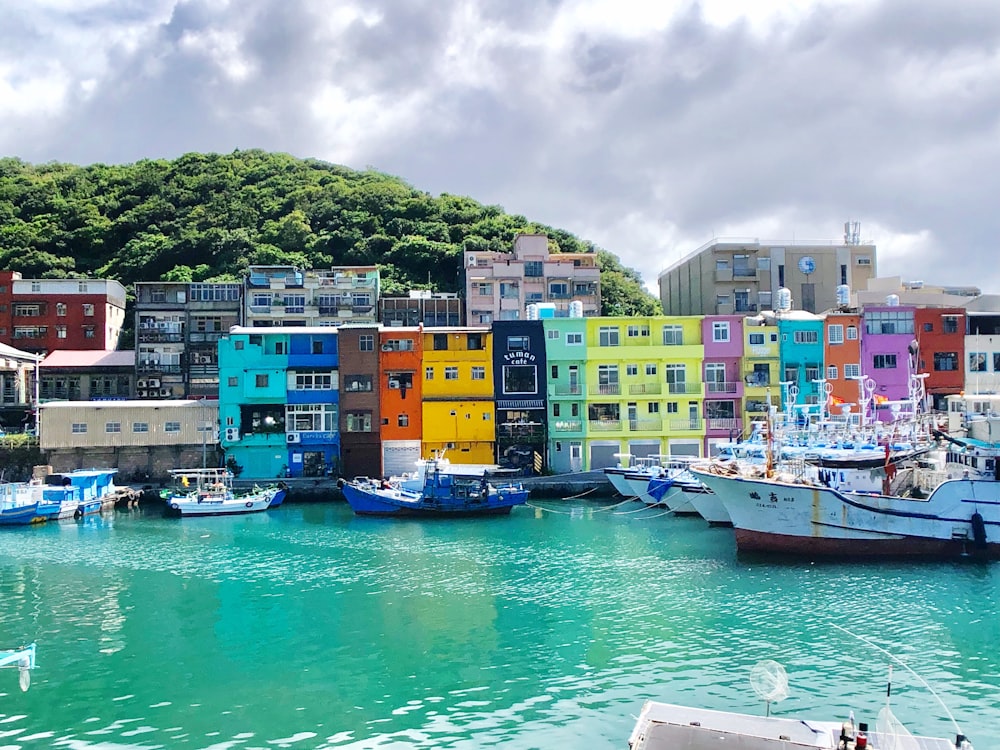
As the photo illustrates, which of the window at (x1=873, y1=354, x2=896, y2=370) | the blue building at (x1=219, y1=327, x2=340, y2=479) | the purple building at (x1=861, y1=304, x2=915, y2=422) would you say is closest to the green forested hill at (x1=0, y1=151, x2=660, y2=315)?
the blue building at (x1=219, y1=327, x2=340, y2=479)

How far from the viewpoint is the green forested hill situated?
68000mm

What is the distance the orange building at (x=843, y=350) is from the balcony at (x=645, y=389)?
9870mm

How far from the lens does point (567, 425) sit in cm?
4781

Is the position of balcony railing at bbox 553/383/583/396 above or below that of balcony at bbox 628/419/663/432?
above

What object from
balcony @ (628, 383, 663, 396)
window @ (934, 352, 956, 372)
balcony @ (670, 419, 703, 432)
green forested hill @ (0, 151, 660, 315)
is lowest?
balcony @ (670, 419, 703, 432)

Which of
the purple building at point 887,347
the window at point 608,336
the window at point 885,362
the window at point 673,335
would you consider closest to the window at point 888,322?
the purple building at point 887,347

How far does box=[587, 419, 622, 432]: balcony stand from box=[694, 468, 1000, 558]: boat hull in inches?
772

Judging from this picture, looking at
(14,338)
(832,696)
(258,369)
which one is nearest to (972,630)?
(832,696)

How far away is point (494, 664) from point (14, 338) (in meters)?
53.2

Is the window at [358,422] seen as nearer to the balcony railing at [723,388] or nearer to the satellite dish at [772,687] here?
the balcony railing at [723,388]

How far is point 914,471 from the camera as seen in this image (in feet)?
99.2

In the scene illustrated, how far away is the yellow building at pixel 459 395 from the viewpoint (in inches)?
1864

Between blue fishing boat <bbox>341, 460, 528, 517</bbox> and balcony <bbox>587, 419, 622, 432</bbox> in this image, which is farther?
balcony <bbox>587, 419, 622, 432</bbox>

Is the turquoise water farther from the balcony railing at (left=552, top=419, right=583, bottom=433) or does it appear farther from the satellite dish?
the balcony railing at (left=552, top=419, right=583, bottom=433)
